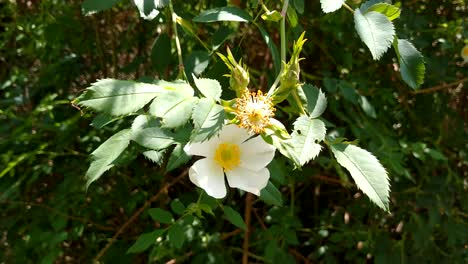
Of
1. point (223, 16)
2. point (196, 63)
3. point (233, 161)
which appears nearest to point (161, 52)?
point (196, 63)

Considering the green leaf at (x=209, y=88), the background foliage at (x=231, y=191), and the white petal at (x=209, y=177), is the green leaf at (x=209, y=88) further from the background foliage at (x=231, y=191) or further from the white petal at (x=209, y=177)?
the background foliage at (x=231, y=191)

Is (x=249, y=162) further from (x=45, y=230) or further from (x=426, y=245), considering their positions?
(x=426, y=245)

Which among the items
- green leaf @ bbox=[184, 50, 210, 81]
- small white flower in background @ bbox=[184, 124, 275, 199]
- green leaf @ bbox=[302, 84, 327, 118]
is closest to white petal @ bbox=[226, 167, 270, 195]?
small white flower in background @ bbox=[184, 124, 275, 199]

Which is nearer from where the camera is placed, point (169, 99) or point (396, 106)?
Result: point (169, 99)

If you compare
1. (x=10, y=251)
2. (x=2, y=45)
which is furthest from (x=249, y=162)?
(x=2, y=45)

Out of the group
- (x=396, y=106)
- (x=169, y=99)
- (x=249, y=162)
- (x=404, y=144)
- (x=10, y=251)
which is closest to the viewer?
(x=169, y=99)

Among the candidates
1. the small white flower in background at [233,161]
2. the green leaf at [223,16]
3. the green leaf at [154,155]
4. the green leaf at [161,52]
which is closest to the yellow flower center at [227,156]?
the small white flower in background at [233,161]
